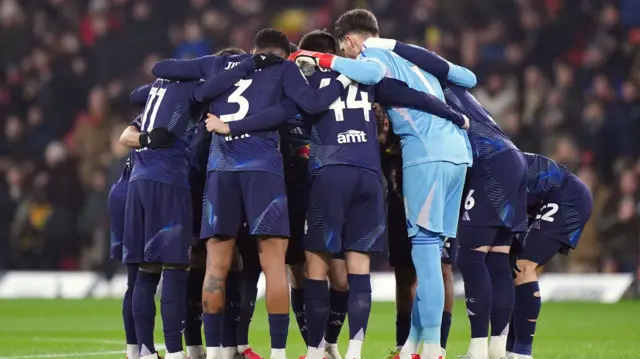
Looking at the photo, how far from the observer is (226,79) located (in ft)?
27.1

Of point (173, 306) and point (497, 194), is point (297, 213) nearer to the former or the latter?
point (173, 306)

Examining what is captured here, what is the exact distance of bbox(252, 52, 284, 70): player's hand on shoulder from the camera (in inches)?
326

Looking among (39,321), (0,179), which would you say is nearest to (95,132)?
(0,179)

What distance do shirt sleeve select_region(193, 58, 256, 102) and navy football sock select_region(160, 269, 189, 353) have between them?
4.16 feet

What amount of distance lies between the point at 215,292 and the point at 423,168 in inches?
65.8

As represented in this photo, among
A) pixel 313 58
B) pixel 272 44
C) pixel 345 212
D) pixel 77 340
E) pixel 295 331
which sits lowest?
pixel 295 331

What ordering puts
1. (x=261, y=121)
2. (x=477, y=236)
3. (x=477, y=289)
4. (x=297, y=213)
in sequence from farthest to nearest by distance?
(x=297, y=213) → (x=477, y=236) → (x=477, y=289) → (x=261, y=121)

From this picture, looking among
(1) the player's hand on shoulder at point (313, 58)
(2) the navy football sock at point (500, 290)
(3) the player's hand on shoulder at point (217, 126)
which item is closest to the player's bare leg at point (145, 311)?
(3) the player's hand on shoulder at point (217, 126)

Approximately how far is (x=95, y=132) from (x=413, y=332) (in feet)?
36.6

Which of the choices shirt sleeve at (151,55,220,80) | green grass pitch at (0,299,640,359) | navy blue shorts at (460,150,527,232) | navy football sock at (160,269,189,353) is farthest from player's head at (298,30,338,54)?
green grass pitch at (0,299,640,359)

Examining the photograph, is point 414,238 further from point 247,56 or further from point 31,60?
point 31,60

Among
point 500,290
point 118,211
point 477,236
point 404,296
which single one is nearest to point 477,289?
point 500,290

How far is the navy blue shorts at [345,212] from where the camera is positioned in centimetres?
809

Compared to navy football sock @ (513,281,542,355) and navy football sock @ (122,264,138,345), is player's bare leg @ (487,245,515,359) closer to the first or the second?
navy football sock @ (513,281,542,355)
